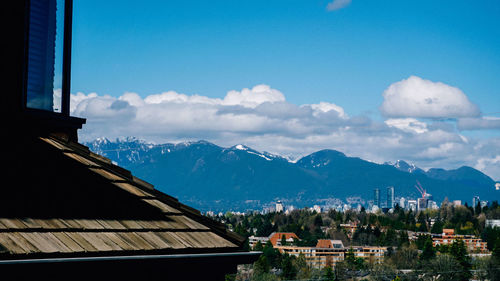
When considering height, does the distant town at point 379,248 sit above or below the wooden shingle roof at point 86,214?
below

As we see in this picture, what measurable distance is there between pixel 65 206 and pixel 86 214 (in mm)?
118

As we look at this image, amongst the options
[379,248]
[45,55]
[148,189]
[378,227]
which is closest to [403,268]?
[379,248]

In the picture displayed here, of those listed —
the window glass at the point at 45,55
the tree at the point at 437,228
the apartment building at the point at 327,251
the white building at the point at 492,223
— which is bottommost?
the apartment building at the point at 327,251

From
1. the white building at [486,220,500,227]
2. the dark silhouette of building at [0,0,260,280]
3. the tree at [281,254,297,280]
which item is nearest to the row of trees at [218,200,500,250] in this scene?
the white building at [486,220,500,227]

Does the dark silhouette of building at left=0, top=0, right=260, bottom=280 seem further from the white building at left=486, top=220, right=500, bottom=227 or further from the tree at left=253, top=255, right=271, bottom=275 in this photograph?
the white building at left=486, top=220, right=500, bottom=227

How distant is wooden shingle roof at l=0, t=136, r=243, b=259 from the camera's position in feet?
10.5

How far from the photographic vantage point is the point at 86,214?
3.63 m

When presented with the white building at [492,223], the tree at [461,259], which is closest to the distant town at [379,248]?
the tree at [461,259]

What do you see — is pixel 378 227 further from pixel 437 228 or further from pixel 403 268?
pixel 403 268

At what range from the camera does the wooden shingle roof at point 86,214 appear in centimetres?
319

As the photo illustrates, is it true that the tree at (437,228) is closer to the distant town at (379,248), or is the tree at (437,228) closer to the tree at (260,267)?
the distant town at (379,248)

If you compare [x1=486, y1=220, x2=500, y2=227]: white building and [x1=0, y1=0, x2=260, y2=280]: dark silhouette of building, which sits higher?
[x1=0, y1=0, x2=260, y2=280]: dark silhouette of building

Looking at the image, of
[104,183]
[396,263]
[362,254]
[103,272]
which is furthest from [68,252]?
[362,254]

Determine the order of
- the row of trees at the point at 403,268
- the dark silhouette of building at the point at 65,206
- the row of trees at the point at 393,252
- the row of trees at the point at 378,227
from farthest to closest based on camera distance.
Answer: the row of trees at the point at 378,227
the row of trees at the point at 393,252
the row of trees at the point at 403,268
the dark silhouette of building at the point at 65,206
